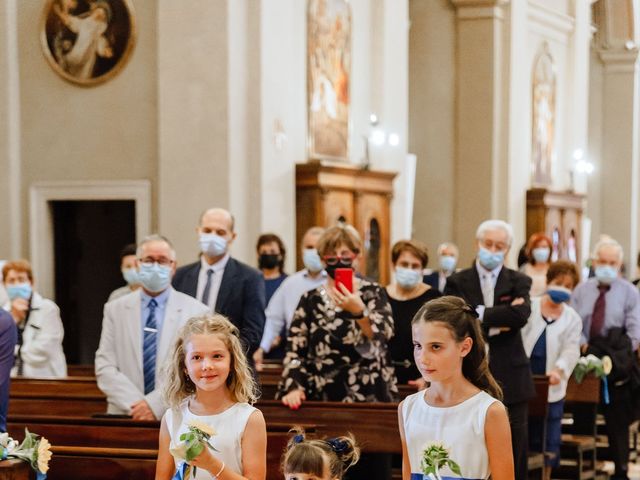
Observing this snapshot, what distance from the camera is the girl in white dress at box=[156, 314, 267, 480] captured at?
5.01 m

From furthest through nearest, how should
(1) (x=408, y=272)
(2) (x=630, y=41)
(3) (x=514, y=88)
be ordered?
(2) (x=630, y=41), (3) (x=514, y=88), (1) (x=408, y=272)

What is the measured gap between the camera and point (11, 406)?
29.1ft

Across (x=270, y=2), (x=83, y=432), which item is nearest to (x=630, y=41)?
(x=270, y=2)

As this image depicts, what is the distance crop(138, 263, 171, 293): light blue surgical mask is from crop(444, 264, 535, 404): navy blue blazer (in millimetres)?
2068

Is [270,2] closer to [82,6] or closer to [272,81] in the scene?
[272,81]

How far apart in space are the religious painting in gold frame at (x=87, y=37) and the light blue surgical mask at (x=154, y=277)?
835cm

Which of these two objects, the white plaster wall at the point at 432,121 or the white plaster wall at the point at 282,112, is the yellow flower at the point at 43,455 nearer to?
the white plaster wall at the point at 282,112

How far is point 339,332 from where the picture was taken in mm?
7480

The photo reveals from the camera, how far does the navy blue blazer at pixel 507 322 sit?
27.0 ft

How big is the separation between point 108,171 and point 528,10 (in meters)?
12.3

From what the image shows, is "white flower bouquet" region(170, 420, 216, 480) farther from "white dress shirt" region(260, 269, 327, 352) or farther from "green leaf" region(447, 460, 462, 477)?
"white dress shirt" region(260, 269, 327, 352)

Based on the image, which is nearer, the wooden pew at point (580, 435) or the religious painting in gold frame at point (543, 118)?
the wooden pew at point (580, 435)

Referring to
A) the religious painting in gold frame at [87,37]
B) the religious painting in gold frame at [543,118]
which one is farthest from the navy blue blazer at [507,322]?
the religious painting in gold frame at [543,118]

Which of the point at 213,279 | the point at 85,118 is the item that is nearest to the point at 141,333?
the point at 213,279
